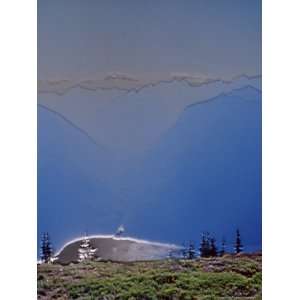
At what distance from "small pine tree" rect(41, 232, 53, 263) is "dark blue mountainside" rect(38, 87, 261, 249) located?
4 centimetres

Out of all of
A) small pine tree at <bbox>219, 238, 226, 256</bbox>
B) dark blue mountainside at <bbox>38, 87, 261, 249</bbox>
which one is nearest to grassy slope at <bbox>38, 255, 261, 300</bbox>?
small pine tree at <bbox>219, 238, 226, 256</bbox>

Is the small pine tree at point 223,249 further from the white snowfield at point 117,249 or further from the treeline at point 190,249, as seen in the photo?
the white snowfield at point 117,249

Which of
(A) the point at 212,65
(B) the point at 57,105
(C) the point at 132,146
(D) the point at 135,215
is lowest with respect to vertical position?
(D) the point at 135,215

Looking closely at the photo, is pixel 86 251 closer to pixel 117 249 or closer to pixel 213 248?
pixel 117 249

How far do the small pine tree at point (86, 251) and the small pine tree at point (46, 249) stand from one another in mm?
157

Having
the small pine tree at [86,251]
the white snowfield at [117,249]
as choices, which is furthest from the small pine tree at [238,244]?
the small pine tree at [86,251]

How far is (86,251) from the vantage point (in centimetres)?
306

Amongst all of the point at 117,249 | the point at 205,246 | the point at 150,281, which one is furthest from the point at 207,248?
the point at 117,249

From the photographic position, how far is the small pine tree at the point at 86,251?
3.05 m

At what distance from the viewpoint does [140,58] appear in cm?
308
